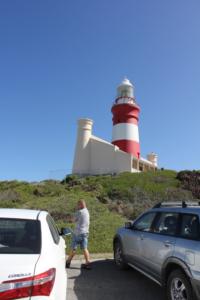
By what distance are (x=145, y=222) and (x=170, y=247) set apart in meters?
1.62

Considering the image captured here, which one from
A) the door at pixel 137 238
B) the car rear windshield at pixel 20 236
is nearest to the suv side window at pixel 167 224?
the door at pixel 137 238

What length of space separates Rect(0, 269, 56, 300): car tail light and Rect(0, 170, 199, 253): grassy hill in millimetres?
13703

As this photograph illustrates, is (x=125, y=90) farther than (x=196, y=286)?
Yes

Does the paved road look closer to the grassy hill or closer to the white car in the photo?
the white car

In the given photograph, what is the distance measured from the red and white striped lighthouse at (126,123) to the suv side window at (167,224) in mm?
36353

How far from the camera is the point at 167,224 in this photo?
5941 mm

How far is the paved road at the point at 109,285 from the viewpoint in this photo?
610cm

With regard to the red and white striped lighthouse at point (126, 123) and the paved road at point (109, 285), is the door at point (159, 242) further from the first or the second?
the red and white striped lighthouse at point (126, 123)

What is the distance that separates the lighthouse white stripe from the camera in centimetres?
4253

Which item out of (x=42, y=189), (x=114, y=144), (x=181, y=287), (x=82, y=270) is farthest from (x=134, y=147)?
(x=181, y=287)

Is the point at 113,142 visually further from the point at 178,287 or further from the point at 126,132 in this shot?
the point at 178,287

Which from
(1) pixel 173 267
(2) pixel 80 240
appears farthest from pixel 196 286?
(2) pixel 80 240

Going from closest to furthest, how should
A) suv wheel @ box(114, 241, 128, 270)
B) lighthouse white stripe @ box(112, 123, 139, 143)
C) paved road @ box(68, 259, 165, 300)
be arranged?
paved road @ box(68, 259, 165, 300), suv wheel @ box(114, 241, 128, 270), lighthouse white stripe @ box(112, 123, 139, 143)

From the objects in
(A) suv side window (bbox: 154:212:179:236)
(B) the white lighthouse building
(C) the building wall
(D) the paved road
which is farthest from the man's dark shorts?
(B) the white lighthouse building
